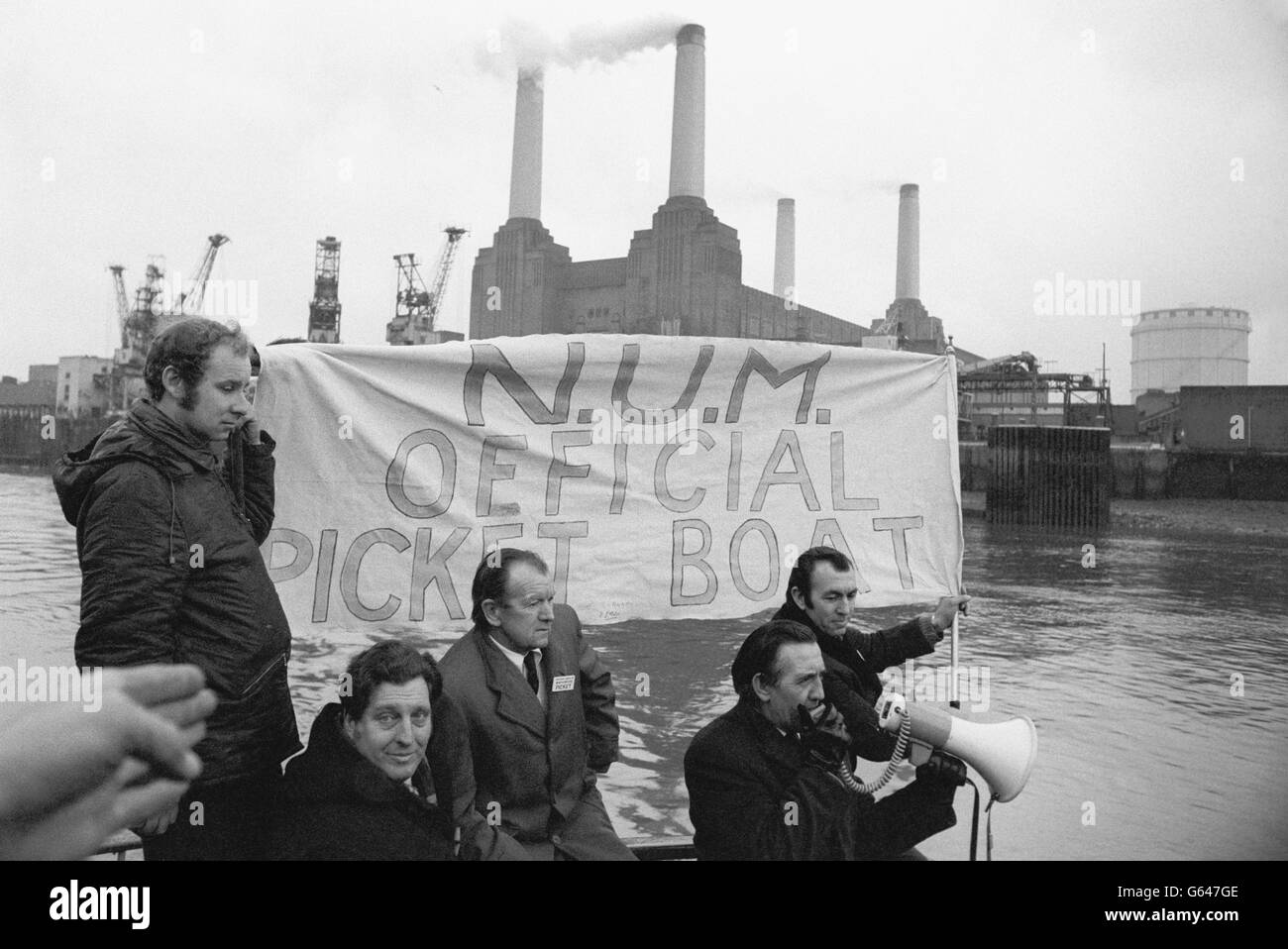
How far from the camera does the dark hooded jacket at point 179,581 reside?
7.97ft

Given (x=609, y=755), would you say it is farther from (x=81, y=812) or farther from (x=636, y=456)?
(x=81, y=812)

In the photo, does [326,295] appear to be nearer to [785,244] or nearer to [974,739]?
[785,244]

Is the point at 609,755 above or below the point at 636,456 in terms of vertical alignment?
below

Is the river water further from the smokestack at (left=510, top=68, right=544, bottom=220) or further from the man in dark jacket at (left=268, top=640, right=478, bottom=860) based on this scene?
the smokestack at (left=510, top=68, right=544, bottom=220)

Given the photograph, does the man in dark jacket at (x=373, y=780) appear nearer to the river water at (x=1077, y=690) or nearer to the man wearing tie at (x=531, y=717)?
the man wearing tie at (x=531, y=717)

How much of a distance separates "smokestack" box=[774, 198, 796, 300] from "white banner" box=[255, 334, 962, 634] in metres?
83.7

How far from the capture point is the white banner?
4023 mm

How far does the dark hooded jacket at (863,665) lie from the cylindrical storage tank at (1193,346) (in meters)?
113

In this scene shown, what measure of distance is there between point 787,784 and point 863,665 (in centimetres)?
100

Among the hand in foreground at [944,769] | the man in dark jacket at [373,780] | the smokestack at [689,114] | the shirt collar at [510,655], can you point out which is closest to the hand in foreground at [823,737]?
the hand in foreground at [944,769]

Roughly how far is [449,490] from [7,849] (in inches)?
134

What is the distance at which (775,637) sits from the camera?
9.86 ft

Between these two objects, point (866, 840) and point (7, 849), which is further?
point (866, 840)
